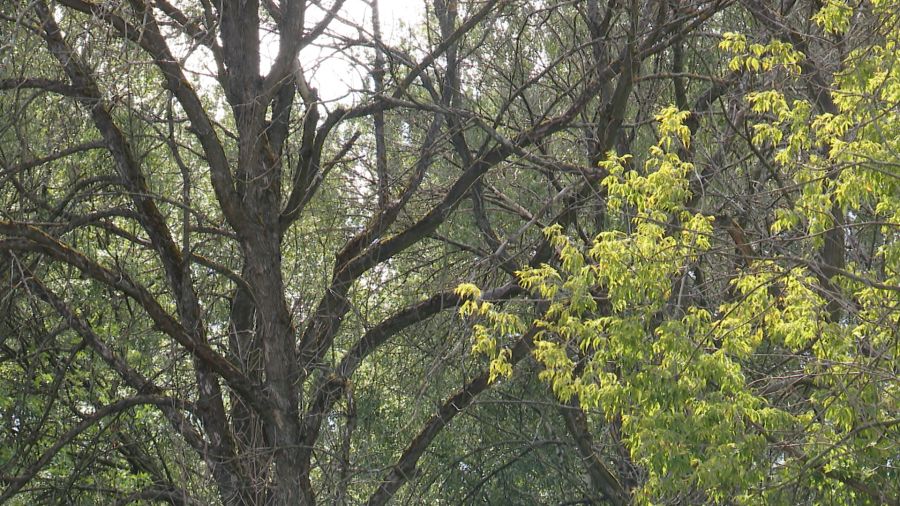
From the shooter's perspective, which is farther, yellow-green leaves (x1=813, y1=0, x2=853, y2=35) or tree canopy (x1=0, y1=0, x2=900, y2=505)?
yellow-green leaves (x1=813, y1=0, x2=853, y2=35)

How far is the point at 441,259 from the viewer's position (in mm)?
12828

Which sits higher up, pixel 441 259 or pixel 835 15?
pixel 441 259

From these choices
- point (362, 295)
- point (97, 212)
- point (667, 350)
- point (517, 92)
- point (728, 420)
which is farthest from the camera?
point (362, 295)

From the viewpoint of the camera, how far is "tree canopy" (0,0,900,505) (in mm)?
Answer: 8219

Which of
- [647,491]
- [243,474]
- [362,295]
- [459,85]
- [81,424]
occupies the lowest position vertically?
[647,491]

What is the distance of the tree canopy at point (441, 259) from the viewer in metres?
8.22

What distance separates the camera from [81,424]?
9.17 m

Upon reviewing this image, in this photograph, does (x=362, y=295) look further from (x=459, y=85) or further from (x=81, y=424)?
(x=81, y=424)

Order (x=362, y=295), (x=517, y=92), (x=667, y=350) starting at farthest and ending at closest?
(x=362, y=295), (x=517, y=92), (x=667, y=350)

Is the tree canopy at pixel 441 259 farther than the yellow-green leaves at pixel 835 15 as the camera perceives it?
No

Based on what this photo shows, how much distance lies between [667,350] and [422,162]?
2.94 m

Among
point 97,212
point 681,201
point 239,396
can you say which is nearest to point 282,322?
point 239,396

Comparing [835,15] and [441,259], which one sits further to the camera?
[441,259]

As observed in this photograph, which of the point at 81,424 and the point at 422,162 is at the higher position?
the point at 422,162
